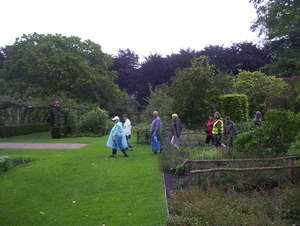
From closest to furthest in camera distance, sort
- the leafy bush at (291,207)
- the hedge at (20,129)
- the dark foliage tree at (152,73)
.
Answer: the leafy bush at (291,207), the hedge at (20,129), the dark foliage tree at (152,73)

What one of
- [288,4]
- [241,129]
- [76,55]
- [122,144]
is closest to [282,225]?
[122,144]

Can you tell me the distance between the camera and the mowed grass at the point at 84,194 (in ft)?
17.1

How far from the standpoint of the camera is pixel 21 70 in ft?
104

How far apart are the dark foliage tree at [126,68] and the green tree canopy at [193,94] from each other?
2926 cm

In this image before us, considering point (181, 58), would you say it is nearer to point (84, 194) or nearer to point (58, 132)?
point (58, 132)

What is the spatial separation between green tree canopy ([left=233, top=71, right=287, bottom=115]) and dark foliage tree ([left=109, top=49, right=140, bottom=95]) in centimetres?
2149

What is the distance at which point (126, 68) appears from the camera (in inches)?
1844

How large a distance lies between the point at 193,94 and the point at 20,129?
54.4ft

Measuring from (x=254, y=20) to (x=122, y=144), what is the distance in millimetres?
8791

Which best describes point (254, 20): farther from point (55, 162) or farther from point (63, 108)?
point (63, 108)

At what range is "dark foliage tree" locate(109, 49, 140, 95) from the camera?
46281 millimetres

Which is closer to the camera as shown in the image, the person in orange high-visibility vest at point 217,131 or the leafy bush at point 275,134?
the leafy bush at point 275,134

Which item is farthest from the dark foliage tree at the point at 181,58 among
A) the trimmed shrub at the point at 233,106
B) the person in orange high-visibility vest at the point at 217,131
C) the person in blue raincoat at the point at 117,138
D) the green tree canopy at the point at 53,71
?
the person in blue raincoat at the point at 117,138

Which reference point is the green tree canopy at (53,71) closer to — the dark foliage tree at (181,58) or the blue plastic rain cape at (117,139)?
the dark foliage tree at (181,58)
